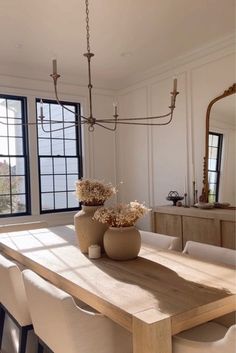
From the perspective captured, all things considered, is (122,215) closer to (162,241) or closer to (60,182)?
(162,241)

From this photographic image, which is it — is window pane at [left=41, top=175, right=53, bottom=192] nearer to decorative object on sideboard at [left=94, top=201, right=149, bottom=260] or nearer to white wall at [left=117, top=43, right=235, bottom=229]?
white wall at [left=117, top=43, right=235, bottom=229]

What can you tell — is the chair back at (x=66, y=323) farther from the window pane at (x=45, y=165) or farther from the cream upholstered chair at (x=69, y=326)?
the window pane at (x=45, y=165)

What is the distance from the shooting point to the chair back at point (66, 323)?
150 centimetres

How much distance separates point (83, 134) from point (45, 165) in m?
0.83

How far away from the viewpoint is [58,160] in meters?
5.26

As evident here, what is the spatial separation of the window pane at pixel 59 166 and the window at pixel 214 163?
2.38m

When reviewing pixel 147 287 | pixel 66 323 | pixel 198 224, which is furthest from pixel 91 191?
pixel 198 224

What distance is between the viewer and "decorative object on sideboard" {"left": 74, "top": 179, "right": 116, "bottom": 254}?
2.32 m

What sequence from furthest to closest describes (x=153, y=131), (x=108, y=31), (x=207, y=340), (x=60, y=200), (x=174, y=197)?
(x=60, y=200) → (x=153, y=131) → (x=174, y=197) → (x=108, y=31) → (x=207, y=340)

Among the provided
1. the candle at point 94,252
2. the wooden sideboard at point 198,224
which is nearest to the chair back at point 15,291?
the candle at point 94,252

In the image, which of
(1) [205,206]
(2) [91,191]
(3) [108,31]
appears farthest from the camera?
(1) [205,206]

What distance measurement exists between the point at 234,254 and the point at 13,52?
Answer: 362cm

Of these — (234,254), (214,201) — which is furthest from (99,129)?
(234,254)

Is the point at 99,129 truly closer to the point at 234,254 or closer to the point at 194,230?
the point at 194,230
